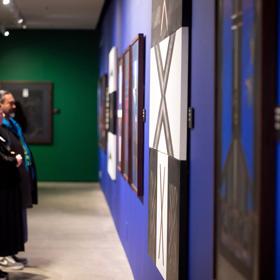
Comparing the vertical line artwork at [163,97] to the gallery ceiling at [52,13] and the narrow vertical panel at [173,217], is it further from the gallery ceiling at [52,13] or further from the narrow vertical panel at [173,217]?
the gallery ceiling at [52,13]

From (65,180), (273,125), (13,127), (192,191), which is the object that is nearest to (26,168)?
(13,127)

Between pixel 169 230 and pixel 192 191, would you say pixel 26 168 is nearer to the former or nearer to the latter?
pixel 169 230

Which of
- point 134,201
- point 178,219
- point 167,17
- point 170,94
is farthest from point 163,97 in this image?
point 134,201

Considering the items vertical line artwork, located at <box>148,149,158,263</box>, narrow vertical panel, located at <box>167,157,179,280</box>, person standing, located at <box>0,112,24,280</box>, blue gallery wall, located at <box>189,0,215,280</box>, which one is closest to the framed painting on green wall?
person standing, located at <box>0,112,24,280</box>

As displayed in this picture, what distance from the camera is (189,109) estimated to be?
2.81 m

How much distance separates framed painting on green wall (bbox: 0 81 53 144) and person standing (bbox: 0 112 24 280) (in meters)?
7.72

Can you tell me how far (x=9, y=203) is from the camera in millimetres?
5066

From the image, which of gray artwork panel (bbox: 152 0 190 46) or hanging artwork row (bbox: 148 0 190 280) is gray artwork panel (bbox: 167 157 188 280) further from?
gray artwork panel (bbox: 152 0 190 46)

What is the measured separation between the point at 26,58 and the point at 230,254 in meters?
11.3

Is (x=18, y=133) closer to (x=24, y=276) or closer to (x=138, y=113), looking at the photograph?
(x=24, y=276)

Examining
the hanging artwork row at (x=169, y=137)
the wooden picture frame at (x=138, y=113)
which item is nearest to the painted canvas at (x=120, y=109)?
the wooden picture frame at (x=138, y=113)

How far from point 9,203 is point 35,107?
26.3 feet

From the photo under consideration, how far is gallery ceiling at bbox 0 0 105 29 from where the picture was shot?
990 cm

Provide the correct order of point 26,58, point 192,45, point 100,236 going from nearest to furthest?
point 192,45, point 100,236, point 26,58
